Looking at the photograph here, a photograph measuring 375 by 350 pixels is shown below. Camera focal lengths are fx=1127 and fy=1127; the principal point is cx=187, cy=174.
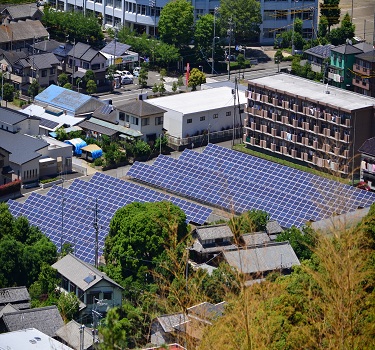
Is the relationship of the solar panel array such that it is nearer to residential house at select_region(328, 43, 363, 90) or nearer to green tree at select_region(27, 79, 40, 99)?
green tree at select_region(27, 79, 40, 99)

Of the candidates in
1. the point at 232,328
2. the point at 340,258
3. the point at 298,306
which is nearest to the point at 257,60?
the point at 298,306

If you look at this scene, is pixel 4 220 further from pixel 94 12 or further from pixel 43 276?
pixel 94 12

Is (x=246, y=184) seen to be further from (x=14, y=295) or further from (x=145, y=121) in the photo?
(x=14, y=295)

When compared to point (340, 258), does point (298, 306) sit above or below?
below

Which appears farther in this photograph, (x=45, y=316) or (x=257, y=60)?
(x=257, y=60)

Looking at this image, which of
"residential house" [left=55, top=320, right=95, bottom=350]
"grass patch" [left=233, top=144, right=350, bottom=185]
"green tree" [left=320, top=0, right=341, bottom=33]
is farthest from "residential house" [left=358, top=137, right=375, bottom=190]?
"green tree" [left=320, top=0, right=341, bottom=33]

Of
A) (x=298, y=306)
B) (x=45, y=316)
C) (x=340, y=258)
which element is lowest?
(x=45, y=316)
